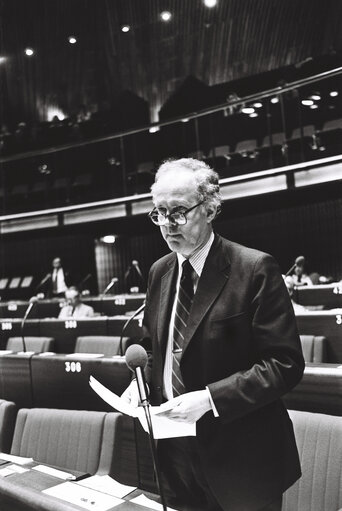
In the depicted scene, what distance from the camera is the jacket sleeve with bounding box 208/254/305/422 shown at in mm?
1267

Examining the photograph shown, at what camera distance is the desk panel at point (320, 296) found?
17.9 feet

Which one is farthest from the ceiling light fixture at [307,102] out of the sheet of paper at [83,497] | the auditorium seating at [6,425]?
the sheet of paper at [83,497]

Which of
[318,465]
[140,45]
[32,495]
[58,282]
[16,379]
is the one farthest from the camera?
[140,45]

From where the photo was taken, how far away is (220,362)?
133cm

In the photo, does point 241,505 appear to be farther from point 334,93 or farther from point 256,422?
point 334,93

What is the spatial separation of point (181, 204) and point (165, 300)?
0.93ft

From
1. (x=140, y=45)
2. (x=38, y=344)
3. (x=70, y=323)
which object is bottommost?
(x=38, y=344)

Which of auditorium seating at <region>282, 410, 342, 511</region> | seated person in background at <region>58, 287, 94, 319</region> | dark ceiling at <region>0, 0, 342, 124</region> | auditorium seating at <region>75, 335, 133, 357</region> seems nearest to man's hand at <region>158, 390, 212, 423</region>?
auditorium seating at <region>282, 410, 342, 511</region>

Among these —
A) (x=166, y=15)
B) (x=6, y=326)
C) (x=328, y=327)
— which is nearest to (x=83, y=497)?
(x=328, y=327)

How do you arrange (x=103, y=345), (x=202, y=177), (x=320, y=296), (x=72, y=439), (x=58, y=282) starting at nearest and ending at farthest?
(x=202, y=177) < (x=72, y=439) < (x=103, y=345) < (x=320, y=296) < (x=58, y=282)

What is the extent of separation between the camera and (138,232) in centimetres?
1188

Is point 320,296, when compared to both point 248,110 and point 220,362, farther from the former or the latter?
point 248,110

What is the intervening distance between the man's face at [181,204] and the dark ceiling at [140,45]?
892cm

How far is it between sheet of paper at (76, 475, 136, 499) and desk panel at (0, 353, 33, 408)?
6.87ft
